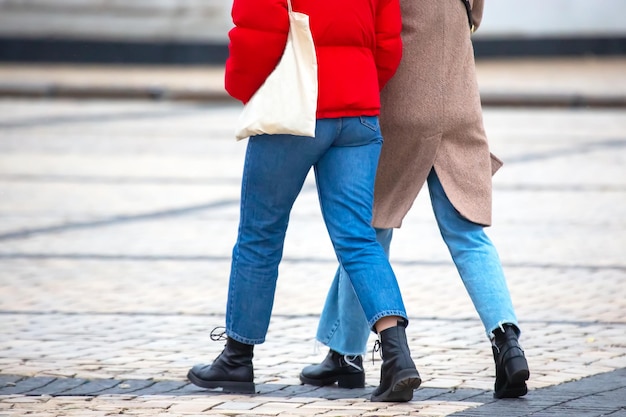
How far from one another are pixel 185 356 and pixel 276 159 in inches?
48.1

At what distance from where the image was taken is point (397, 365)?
3.90m

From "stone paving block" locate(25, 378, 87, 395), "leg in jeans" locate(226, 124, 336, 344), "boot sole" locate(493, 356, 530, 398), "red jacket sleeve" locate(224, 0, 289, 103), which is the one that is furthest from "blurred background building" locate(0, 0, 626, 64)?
"boot sole" locate(493, 356, 530, 398)

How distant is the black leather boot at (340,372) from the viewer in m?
4.30

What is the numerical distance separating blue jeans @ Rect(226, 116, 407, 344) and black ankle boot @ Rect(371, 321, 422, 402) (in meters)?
0.07

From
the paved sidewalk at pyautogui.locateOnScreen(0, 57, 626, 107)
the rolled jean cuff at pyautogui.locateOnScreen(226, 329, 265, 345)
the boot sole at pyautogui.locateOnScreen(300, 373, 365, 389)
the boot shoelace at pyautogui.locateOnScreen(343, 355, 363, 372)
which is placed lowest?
the boot sole at pyautogui.locateOnScreen(300, 373, 365, 389)

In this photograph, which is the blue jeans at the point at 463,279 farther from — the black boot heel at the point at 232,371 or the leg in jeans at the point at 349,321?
the black boot heel at the point at 232,371

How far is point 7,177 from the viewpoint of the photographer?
10.1 m

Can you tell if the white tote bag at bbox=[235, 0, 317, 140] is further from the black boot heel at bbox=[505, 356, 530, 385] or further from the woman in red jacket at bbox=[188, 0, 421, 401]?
the black boot heel at bbox=[505, 356, 530, 385]

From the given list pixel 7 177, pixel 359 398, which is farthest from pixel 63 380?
pixel 7 177

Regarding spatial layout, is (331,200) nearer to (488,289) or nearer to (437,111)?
(437,111)

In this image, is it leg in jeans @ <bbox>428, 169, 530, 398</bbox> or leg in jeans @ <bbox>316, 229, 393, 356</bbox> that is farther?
leg in jeans @ <bbox>316, 229, 393, 356</bbox>

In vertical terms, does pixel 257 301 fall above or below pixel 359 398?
above

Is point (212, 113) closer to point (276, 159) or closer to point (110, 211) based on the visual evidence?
point (110, 211)

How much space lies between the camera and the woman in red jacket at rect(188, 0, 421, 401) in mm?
3826
